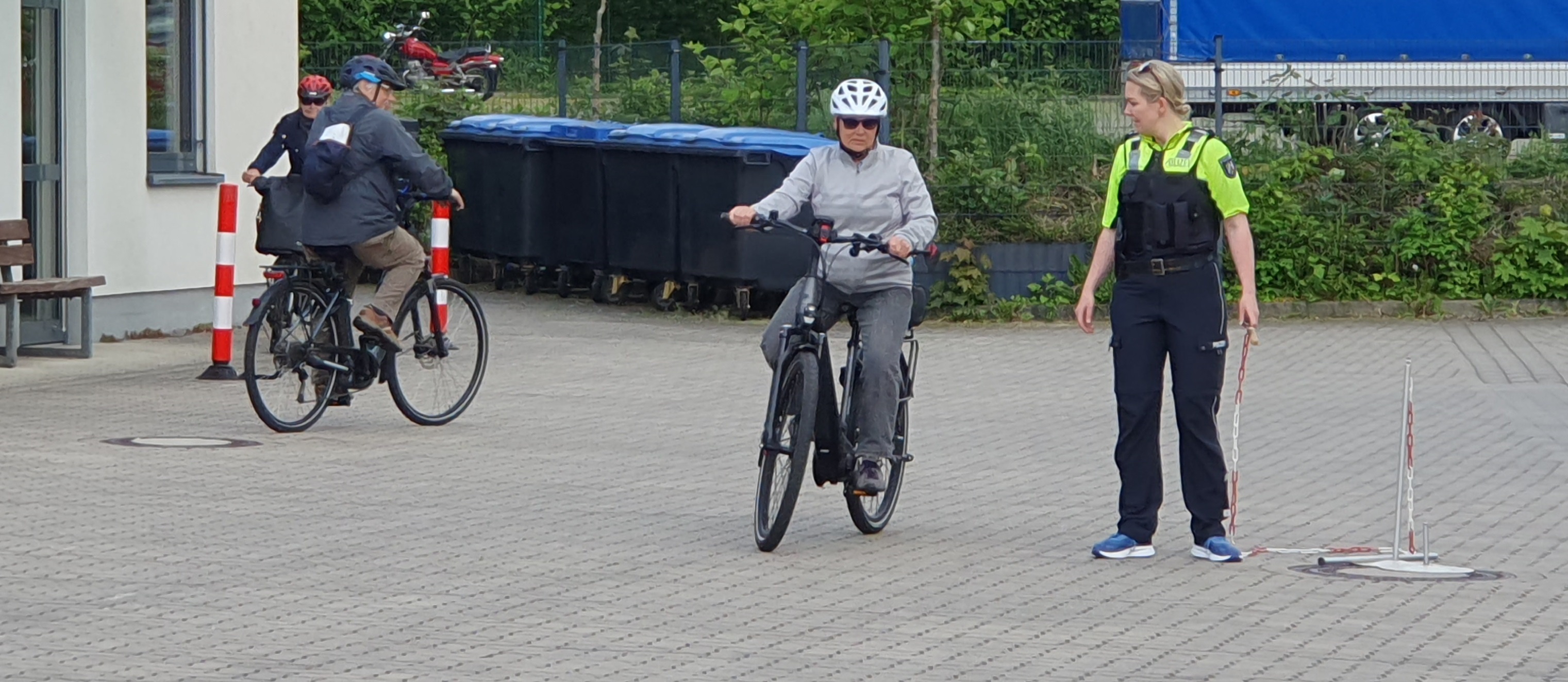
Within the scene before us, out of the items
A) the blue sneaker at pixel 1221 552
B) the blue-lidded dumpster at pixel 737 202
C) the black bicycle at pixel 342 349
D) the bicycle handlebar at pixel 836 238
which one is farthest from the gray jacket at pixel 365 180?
the blue-lidded dumpster at pixel 737 202

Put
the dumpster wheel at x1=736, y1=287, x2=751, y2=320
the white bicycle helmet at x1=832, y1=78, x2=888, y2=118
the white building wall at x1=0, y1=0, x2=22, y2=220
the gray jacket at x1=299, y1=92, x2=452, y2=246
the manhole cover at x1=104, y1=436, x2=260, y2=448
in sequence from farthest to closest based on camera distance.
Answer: the dumpster wheel at x1=736, y1=287, x2=751, y2=320, the white building wall at x1=0, y1=0, x2=22, y2=220, the gray jacket at x1=299, y1=92, x2=452, y2=246, the manhole cover at x1=104, y1=436, x2=260, y2=448, the white bicycle helmet at x1=832, y1=78, x2=888, y2=118

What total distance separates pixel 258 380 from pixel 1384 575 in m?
5.28

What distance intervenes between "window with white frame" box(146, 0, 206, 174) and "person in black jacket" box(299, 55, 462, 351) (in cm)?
452

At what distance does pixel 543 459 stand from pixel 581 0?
35332 mm

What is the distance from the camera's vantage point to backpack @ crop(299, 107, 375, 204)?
10.7m

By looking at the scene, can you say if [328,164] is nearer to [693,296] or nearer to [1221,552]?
[1221,552]

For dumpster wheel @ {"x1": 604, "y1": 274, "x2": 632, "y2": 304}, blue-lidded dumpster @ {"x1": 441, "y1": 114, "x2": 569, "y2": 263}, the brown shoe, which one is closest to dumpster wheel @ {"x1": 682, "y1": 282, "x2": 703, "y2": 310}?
dumpster wheel @ {"x1": 604, "y1": 274, "x2": 632, "y2": 304}

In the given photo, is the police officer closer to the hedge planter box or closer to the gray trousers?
the gray trousers

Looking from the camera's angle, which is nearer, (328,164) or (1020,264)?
(328,164)

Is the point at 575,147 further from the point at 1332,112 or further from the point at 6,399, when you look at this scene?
the point at 6,399

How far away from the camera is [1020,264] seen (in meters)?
17.2

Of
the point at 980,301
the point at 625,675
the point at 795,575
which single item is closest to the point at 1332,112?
the point at 980,301

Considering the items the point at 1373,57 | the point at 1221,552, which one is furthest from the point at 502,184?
the point at 1221,552

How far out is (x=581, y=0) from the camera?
1764 inches
